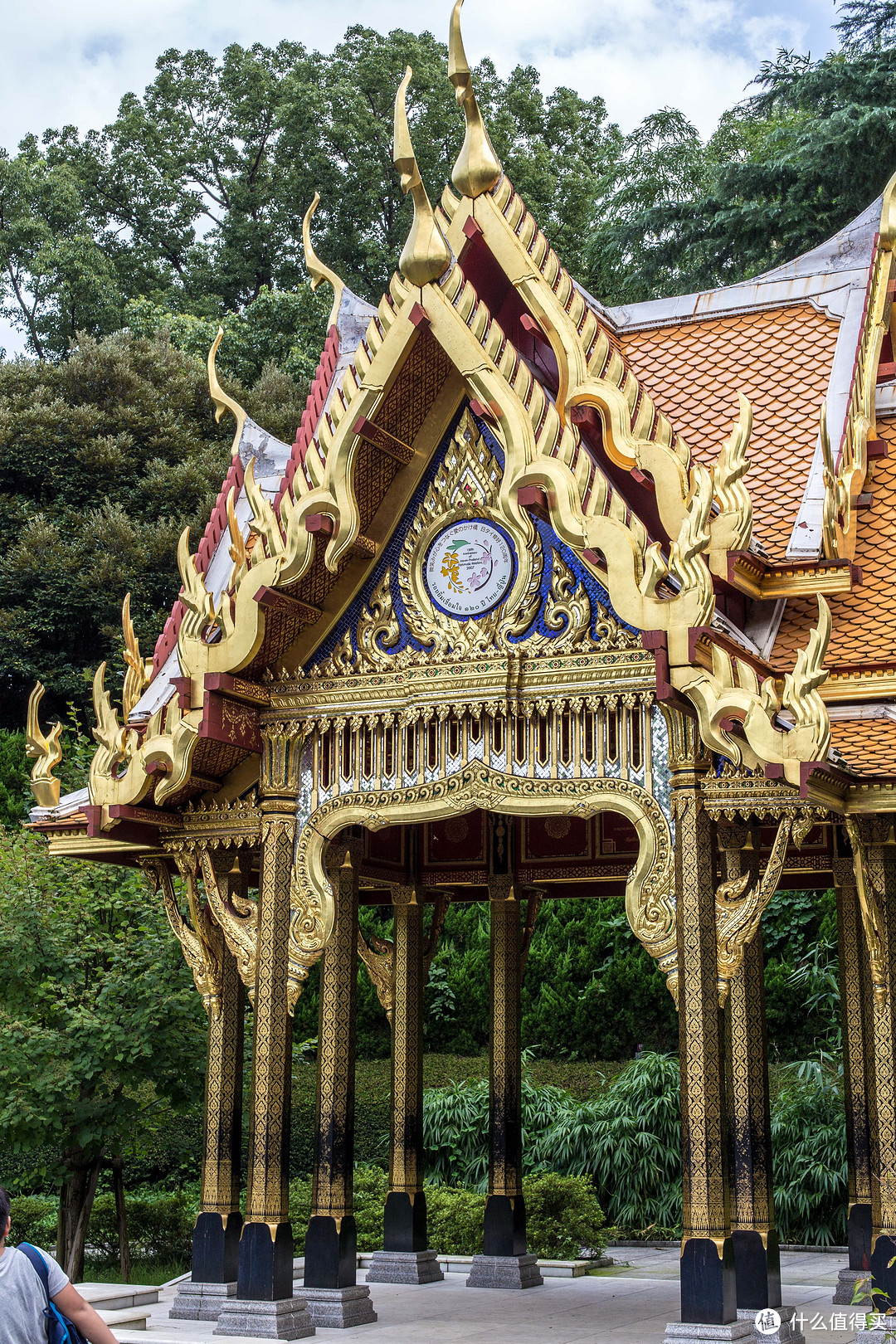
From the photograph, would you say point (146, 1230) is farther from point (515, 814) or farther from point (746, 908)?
point (746, 908)

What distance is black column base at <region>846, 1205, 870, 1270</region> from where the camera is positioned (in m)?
9.87

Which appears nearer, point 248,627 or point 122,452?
point 248,627

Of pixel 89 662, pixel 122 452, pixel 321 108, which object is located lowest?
pixel 89 662

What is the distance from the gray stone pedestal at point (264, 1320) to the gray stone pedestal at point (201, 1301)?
59 centimetres

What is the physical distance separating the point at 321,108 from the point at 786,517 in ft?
90.1

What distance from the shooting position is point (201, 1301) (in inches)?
352

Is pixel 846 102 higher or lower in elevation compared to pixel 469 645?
higher

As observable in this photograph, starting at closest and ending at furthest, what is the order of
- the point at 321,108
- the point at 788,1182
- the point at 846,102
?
the point at 788,1182 → the point at 846,102 → the point at 321,108

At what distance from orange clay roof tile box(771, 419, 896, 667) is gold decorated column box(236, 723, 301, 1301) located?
9.92 ft

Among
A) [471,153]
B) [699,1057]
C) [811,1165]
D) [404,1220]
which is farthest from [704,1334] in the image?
[811,1165]

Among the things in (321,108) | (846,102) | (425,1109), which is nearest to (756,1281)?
(425,1109)

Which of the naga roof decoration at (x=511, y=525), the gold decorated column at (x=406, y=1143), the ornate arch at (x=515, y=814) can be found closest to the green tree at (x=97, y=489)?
the gold decorated column at (x=406, y=1143)

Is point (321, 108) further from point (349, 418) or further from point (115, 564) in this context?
point (349, 418)

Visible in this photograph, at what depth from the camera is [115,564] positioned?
86.0ft
